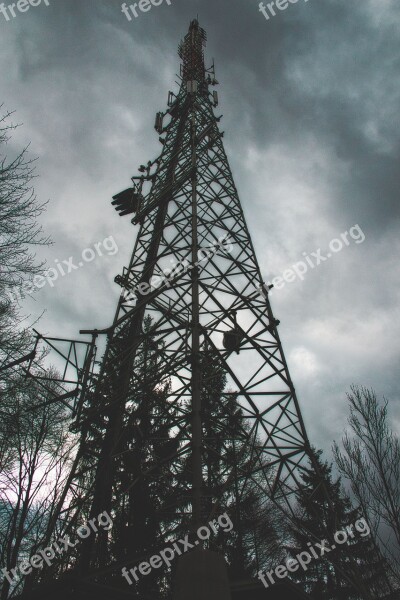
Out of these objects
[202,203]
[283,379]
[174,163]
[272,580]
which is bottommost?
[272,580]

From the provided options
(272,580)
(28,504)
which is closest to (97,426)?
(28,504)

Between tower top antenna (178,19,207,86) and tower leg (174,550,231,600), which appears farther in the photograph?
tower top antenna (178,19,207,86)

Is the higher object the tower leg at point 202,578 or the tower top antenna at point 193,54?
the tower top antenna at point 193,54

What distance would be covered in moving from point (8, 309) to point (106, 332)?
2156 mm

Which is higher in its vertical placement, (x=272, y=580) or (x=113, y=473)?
(x=113, y=473)

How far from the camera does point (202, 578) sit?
10.0 feet

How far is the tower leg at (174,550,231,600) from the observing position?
3018 millimetres

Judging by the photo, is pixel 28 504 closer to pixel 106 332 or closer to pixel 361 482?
pixel 106 332

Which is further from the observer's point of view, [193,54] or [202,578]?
[193,54]

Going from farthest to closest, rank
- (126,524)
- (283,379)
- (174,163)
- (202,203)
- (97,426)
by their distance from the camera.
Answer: (174,163), (126,524), (202,203), (97,426), (283,379)

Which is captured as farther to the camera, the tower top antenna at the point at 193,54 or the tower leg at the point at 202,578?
the tower top antenna at the point at 193,54

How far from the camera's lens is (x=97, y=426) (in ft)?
24.0

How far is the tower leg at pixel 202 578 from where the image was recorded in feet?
9.90

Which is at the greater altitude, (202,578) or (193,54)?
(193,54)
